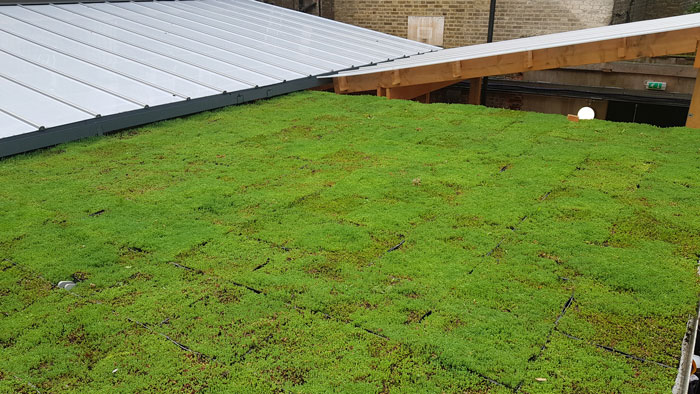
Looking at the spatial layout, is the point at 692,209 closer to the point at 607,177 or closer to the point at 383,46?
the point at 607,177

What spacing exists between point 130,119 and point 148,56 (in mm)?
2871

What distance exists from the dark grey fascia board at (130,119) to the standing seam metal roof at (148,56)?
0.03 metres

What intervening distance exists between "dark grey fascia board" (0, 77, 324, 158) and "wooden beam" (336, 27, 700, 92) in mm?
1683

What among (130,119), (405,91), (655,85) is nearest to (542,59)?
(405,91)

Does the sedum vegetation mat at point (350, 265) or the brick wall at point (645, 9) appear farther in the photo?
the brick wall at point (645, 9)

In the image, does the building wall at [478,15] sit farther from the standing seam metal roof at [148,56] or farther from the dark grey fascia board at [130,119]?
the dark grey fascia board at [130,119]

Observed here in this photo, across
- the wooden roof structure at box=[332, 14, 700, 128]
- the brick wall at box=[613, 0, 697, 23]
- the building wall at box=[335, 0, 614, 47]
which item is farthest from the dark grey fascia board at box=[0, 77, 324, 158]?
the brick wall at box=[613, 0, 697, 23]

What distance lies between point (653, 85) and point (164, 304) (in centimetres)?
1422

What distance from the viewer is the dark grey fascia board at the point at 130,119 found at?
6.35m

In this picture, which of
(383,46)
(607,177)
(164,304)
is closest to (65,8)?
(383,46)

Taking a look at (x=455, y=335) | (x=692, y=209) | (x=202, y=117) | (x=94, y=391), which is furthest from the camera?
(x=202, y=117)

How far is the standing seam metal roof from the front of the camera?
7.38m

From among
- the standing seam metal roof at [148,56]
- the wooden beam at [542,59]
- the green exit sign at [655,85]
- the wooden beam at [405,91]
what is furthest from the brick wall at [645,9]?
the wooden beam at [542,59]

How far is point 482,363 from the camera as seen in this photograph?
9.84ft
